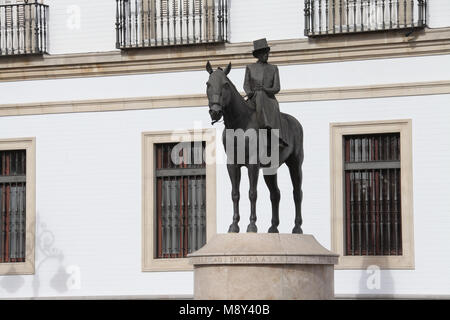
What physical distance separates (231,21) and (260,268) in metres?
11.3

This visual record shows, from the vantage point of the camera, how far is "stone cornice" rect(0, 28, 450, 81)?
34344mm

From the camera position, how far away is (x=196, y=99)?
3600 centimetres

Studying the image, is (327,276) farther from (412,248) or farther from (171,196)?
(171,196)

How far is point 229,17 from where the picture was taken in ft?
119

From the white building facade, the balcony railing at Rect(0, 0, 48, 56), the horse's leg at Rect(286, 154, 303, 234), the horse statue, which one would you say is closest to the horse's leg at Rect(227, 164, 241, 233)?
the horse statue

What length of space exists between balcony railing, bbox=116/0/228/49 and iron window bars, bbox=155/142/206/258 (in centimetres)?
212

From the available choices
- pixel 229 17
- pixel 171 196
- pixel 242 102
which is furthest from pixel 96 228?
pixel 242 102

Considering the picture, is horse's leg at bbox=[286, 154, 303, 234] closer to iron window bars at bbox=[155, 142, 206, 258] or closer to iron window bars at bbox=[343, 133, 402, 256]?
iron window bars at bbox=[343, 133, 402, 256]

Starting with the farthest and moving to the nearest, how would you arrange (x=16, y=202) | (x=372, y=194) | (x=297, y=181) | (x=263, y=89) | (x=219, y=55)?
(x=16, y=202) < (x=219, y=55) < (x=372, y=194) < (x=297, y=181) < (x=263, y=89)

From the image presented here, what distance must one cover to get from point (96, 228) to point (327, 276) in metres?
10.8

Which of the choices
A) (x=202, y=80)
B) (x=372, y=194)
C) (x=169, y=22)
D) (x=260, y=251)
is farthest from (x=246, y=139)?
(x=169, y=22)

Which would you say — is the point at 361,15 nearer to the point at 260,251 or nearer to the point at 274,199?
the point at 274,199
